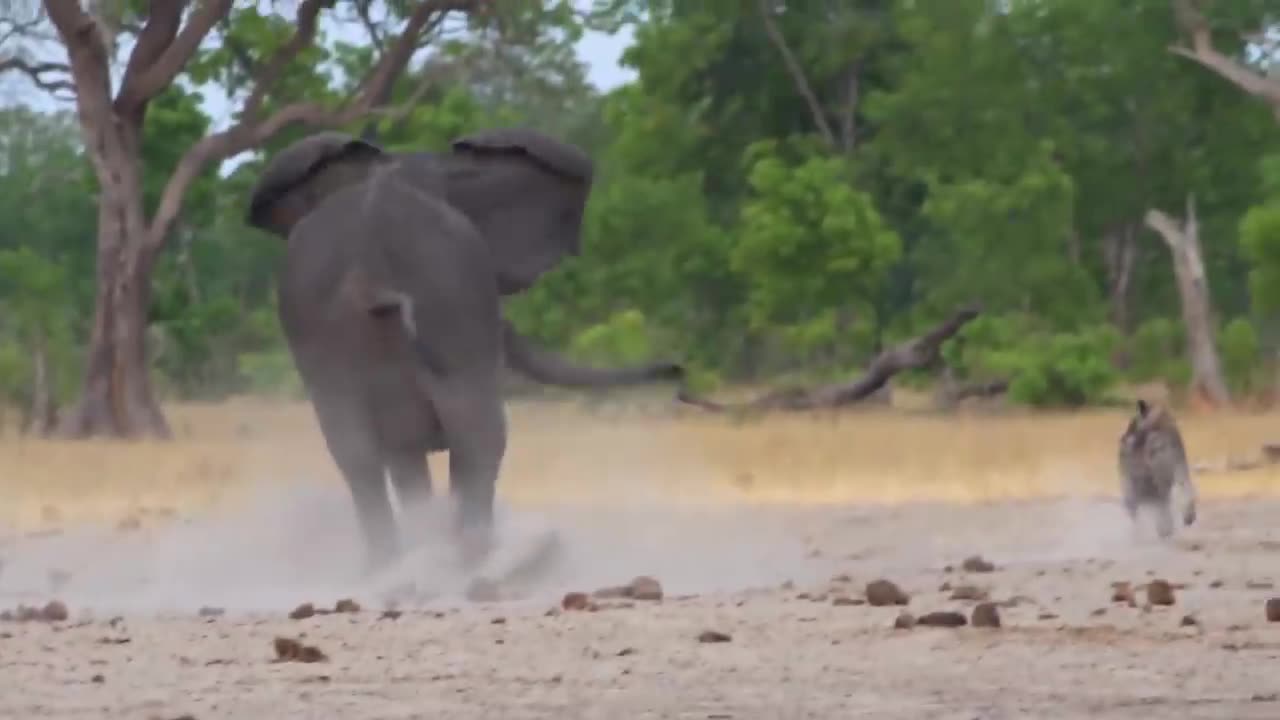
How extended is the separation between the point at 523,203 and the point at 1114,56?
28.5m

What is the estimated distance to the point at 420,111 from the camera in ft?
125

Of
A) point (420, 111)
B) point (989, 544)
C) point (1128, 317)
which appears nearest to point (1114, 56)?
point (1128, 317)

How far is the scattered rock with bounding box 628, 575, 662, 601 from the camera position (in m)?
10.6

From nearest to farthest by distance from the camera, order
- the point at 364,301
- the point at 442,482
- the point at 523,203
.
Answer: the point at 364,301 < the point at 523,203 < the point at 442,482

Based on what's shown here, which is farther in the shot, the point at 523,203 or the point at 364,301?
the point at 523,203

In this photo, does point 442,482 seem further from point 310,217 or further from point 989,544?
point 310,217

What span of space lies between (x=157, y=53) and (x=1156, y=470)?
60.8 feet

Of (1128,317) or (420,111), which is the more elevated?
(420,111)

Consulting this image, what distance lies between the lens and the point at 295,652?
8266 mm

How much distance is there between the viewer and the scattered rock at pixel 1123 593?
10.1 metres

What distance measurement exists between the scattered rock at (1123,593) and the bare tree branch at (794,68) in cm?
3173

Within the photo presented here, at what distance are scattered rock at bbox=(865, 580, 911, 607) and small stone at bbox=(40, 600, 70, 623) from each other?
8.81 ft

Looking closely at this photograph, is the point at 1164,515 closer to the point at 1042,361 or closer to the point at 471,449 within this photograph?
the point at 471,449

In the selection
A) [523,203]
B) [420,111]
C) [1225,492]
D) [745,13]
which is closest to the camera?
[523,203]
